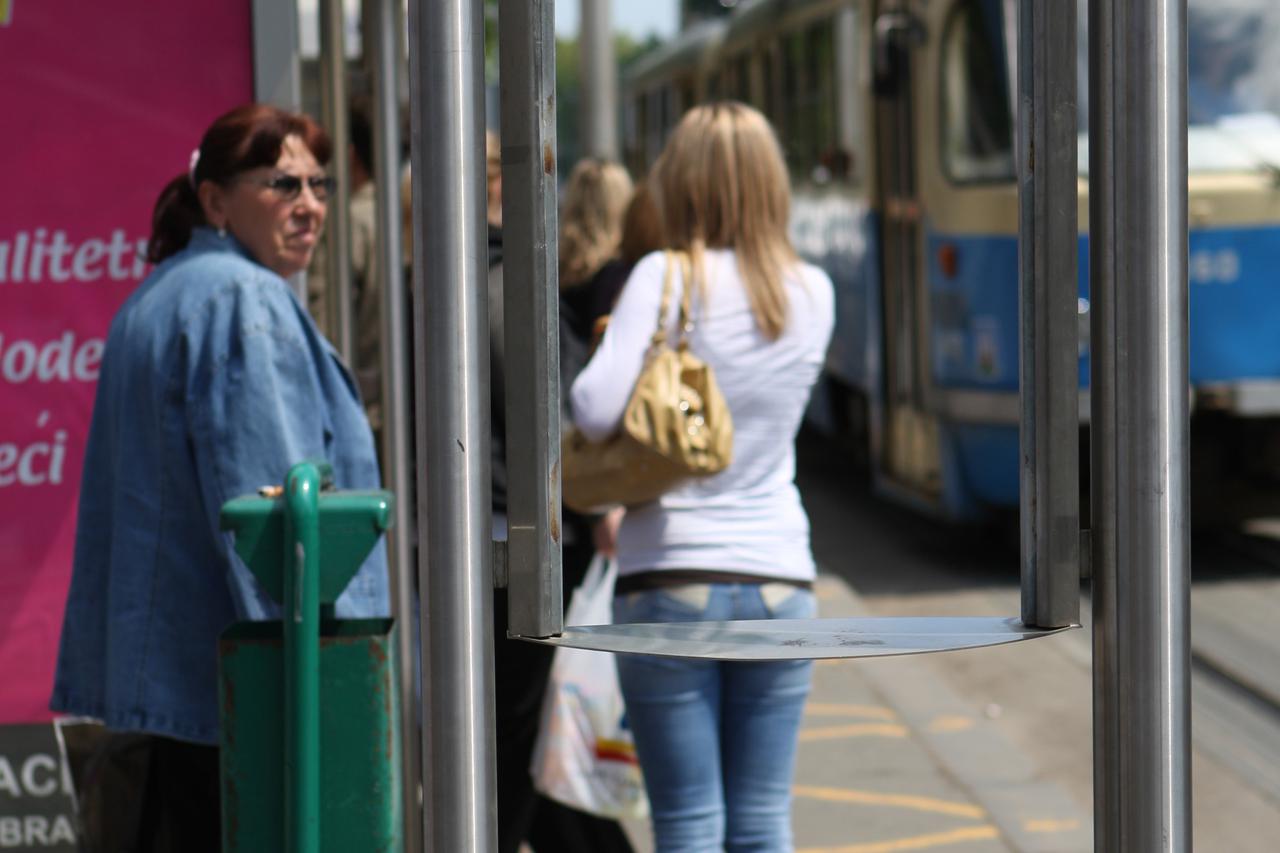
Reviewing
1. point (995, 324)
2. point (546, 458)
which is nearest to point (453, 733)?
point (546, 458)

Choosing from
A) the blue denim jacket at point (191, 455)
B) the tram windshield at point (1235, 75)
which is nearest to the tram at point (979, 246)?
the tram windshield at point (1235, 75)

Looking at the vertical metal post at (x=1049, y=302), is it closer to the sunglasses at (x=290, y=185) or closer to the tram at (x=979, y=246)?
the sunglasses at (x=290, y=185)

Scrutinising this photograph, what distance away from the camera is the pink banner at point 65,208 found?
11.4 feet

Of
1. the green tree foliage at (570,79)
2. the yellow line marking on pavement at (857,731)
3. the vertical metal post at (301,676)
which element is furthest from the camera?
the green tree foliage at (570,79)

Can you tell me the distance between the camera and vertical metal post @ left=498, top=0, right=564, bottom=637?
141cm

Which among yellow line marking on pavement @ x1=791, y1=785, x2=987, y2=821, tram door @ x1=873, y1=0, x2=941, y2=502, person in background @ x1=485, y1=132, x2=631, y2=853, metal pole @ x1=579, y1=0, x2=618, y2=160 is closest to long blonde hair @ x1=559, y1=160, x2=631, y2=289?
person in background @ x1=485, y1=132, x2=631, y2=853

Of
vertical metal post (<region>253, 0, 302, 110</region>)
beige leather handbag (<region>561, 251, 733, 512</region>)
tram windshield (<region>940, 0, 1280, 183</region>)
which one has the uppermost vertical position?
tram windshield (<region>940, 0, 1280, 183</region>)

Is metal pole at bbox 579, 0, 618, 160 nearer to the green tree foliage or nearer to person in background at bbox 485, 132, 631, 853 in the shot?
person in background at bbox 485, 132, 631, 853

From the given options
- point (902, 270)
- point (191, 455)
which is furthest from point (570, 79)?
point (191, 455)

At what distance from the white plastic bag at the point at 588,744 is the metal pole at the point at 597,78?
1125cm

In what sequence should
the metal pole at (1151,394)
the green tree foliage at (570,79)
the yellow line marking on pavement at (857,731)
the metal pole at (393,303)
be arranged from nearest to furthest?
the metal pole at (1151,394) < the metal pole at (393,303) < the yellow line marking on pavement at (857,731) < the green tree foliage at (570,79)

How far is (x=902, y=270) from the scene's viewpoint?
29.1 feet

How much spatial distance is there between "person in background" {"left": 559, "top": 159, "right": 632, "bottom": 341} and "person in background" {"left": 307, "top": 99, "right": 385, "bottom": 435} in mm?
485

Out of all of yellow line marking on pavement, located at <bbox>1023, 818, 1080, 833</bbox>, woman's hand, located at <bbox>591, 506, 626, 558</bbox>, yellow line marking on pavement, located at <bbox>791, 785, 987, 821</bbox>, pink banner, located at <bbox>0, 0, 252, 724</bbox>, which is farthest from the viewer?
yellow line marking on pavement, located at <bbox>791, 785, 987, 821</bbox>
